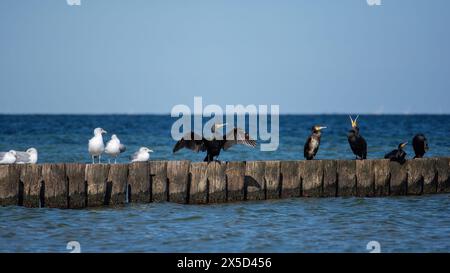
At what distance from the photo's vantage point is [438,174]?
1770cm

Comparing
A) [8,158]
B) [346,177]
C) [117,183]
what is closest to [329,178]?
[346,177]

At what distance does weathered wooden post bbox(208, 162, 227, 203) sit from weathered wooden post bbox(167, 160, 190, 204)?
0.48 m

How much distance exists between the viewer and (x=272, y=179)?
16406mm

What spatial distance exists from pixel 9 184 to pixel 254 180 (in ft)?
15.9

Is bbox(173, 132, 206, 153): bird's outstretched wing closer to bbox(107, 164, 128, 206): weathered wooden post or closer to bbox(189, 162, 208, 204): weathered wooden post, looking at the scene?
bbox(189, 162, 208, 204): weathered wooden post

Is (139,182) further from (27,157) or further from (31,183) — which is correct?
(27,157)

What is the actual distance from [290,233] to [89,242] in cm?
340

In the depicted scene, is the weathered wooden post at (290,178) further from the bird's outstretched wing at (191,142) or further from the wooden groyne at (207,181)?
the bird's outstretched wing at (191,142)

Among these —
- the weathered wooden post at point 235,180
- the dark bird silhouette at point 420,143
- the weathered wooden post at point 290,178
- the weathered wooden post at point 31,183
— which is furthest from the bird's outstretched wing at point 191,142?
the dark bird silhouette at point 420,143

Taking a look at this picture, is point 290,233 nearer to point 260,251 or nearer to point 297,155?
point 260,251

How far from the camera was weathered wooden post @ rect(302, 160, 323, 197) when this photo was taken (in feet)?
54.4

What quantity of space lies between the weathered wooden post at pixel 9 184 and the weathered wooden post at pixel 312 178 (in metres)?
5.76

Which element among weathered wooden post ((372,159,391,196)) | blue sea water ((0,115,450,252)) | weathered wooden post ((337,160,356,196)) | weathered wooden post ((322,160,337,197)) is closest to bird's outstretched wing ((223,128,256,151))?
blue sea water ((0,115,450,252))
